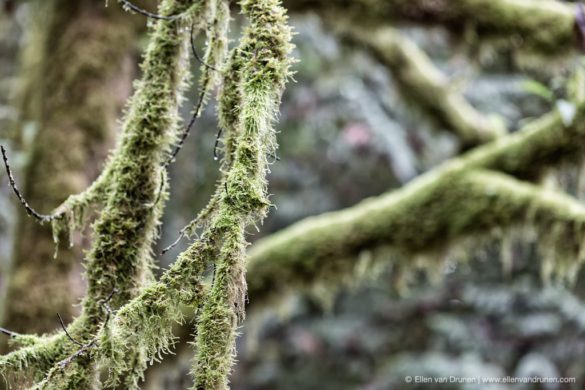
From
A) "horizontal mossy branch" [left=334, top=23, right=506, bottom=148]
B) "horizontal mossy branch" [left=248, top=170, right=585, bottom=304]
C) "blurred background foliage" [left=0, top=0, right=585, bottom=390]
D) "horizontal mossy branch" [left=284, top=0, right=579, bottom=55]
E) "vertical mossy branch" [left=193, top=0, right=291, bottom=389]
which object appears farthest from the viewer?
"blurred background foliage" [left=0, top=0, right=585, bottom=390]

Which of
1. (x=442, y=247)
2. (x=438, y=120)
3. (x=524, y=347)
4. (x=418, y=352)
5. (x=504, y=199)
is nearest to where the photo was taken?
(x=504, y=199)

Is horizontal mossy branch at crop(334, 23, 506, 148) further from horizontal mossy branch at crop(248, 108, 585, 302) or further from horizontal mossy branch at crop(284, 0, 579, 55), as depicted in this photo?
horizontal mossy branch at crop(248, 108, 585, 302)

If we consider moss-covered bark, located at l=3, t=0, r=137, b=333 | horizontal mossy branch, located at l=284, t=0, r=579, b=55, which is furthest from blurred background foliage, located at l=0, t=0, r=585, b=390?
moss-covered bark, located at l=3, t=0, r=137, b=333

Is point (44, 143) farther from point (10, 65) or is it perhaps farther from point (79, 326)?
point (10, 65)

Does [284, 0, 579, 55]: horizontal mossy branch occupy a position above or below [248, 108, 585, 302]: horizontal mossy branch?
above

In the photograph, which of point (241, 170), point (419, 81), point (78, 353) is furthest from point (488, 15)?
point (78, 353)

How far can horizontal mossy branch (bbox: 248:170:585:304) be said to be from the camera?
2639 mm

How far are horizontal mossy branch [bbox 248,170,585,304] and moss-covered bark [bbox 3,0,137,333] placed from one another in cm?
87

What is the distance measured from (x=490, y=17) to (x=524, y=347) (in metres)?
5.15

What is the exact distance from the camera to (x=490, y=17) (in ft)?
10.1

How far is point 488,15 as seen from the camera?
10.1ft

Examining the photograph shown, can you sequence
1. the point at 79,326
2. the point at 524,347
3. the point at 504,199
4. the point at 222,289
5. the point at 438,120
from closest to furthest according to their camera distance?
the point at 222,289 < the point at 79,326 < the point at 504,199 < the point at 438,120 < the point at 524,347

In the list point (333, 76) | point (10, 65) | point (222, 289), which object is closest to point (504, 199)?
point (222, 289)

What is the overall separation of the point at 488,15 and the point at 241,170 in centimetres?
236
